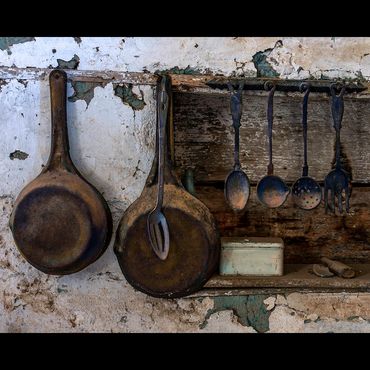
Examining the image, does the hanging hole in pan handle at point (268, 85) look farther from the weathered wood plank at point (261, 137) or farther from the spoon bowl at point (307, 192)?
the spoon bowl at point (307, 192)

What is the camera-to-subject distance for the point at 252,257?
4.66ft

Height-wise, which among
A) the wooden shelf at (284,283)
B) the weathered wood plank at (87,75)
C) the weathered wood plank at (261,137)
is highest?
the weathered wood plank at (87,75)

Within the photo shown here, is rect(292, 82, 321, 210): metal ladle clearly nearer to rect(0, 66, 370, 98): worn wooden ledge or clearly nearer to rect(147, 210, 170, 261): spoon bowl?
rect(0, 66, 370, 98): worn wooden ledge

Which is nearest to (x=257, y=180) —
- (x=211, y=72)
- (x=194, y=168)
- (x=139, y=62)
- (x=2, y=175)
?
(x=194, y=168)

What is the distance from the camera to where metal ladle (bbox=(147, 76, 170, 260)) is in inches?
54.0

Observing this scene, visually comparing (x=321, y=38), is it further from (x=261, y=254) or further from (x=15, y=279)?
(x=15, y=279)

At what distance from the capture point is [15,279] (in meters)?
1.48

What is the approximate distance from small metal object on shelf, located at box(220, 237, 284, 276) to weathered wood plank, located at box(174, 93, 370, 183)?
192mm

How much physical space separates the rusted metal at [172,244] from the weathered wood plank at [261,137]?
135 mm

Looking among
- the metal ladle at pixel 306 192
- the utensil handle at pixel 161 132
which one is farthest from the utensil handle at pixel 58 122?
the metal ladle at pixel 306 192

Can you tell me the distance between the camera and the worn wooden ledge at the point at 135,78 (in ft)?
4.66

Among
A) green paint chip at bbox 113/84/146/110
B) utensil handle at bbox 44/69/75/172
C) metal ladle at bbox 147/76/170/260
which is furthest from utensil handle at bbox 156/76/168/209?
utensil handle at bbox 44/69/75/172

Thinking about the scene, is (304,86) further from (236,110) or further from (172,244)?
(172,244)

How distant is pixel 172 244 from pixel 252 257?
193 millimetres
